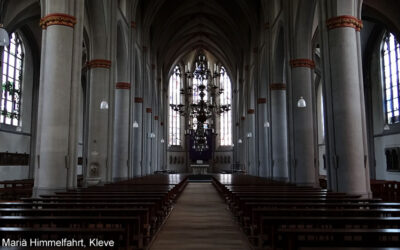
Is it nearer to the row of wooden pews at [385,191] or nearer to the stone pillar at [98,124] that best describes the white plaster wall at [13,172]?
the stone pillar at [98,124]

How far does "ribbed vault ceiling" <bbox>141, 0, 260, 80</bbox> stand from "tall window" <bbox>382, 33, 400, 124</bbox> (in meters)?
10.1

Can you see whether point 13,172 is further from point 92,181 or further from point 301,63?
point 301,63

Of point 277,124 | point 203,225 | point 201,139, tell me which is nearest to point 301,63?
point 277,124

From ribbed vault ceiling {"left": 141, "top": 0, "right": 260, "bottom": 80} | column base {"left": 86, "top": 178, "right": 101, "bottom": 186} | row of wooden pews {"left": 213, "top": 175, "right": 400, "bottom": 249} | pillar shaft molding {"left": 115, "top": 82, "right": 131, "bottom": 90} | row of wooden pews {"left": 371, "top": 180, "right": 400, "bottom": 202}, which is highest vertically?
ribbed vault ceiling {"left": 141, "top": 0, "right": 260, "bottom": 80}

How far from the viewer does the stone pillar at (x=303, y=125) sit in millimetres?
16609

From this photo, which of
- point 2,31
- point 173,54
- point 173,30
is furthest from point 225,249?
point 173,54

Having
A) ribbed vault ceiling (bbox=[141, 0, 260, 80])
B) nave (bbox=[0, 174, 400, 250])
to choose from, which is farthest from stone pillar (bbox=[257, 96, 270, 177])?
nave (bbox=[0, 174, 400, 250])

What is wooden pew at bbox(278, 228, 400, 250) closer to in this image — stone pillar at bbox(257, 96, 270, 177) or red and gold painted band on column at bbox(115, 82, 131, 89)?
red and gold painted band on column at bbox(115, 82, 131, 89)

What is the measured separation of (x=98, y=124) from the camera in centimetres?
1709

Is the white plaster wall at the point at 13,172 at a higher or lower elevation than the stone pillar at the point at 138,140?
lower

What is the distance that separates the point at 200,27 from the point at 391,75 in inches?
958

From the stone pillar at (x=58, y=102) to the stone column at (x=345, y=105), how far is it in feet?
30.4

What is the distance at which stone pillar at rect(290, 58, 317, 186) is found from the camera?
16.6 meters

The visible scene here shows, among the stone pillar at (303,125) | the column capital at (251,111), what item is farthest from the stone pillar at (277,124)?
the column capital at (251,111)
